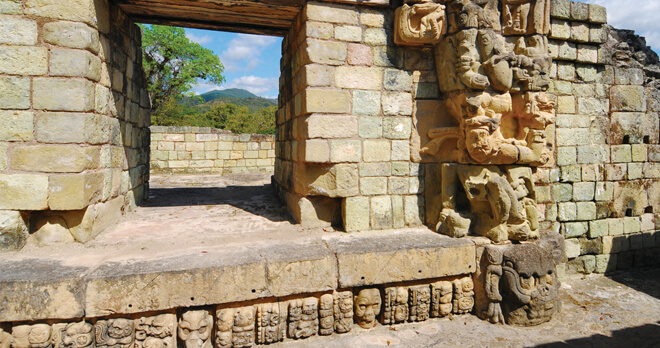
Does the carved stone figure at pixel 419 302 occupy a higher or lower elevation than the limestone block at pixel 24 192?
lower

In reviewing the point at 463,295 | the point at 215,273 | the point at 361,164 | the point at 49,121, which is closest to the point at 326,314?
the point at 215,273

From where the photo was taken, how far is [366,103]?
3.97 metres

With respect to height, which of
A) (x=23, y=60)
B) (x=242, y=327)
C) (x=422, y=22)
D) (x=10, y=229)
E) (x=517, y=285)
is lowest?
(x=242, y=327)

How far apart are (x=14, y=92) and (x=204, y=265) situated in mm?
2187

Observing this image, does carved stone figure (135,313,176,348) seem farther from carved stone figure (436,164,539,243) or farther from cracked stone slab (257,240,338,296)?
carved stone figure (436,164,539,243)

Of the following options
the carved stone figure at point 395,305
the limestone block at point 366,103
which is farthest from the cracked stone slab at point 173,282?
the limestone block at point 366,103

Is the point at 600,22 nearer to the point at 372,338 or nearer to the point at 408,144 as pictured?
the point at 408,144

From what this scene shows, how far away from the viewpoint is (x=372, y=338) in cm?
327

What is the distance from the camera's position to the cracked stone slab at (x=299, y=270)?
3.05 meters

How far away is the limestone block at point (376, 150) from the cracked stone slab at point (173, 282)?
5.36ft

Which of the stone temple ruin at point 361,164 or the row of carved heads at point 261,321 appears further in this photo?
the stone temple ruin at point 361,164

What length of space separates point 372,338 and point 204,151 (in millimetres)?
8439

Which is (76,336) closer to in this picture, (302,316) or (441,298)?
(302,316)

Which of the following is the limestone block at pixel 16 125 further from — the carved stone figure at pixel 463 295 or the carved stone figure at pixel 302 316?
the carved stone figure at pixel 463 295
